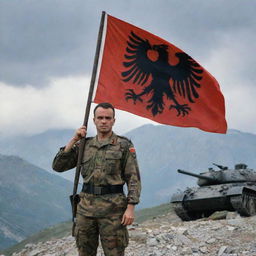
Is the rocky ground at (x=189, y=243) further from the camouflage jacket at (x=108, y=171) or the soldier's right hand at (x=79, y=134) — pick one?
the soldier's right hand at (x=79, y=134)

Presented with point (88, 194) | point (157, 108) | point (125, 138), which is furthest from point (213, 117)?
point (88, 194)

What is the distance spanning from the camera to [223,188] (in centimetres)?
1797

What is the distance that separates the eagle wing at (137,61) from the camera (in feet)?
26.0

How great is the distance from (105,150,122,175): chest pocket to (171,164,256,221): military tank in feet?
40.3

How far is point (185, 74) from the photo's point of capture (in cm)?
840

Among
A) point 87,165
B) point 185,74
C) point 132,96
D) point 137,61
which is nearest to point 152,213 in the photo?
point 185,74

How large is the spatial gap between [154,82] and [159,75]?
0.22 metres

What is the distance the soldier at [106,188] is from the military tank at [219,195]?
481 inches

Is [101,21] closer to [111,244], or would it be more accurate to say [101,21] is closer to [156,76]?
[156,76]

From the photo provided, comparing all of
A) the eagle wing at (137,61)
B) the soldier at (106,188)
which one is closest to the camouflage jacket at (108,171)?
the soldier at (106,188)

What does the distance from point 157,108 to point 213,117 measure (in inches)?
43.2

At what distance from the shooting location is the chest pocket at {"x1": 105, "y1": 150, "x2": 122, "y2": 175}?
5.61 m

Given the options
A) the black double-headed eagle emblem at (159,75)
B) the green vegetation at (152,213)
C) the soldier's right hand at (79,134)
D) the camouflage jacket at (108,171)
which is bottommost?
the green vegetation at (152,213)

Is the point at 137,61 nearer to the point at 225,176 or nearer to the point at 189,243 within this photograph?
the point at 189,243
